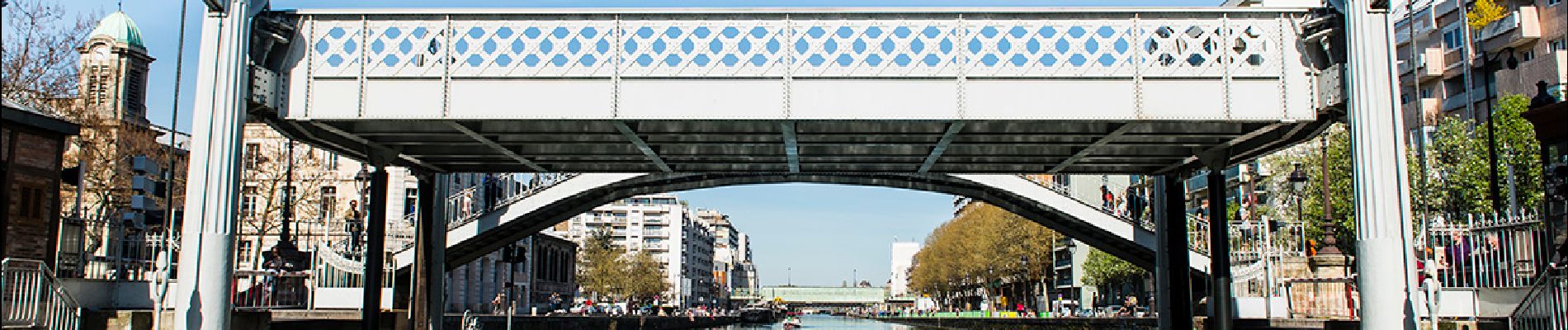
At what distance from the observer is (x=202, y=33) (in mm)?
14586

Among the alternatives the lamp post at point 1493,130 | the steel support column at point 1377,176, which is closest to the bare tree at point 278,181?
the lamp post at point 1493,130

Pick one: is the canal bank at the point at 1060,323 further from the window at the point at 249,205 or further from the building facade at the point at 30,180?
the window at the point at 249,205

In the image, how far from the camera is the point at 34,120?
18.8m

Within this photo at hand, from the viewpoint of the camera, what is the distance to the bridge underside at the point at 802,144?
53.9 feet

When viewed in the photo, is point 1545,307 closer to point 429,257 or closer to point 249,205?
point 429,257

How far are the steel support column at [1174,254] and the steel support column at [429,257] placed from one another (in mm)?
13458

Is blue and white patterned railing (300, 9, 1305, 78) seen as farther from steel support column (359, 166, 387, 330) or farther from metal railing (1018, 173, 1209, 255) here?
metal railing (1018, 173, 1209, 255)

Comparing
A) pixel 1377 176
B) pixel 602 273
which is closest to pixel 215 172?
pixel 1377 176

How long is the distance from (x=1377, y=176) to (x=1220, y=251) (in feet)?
24.3

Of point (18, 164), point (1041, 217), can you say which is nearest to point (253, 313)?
point (18, 164)

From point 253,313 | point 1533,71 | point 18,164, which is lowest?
point 253,313

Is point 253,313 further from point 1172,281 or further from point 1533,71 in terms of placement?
point 1533,71

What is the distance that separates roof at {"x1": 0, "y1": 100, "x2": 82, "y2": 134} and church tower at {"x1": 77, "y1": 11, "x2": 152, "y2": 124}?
120 ft

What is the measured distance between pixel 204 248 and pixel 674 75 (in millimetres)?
5778
